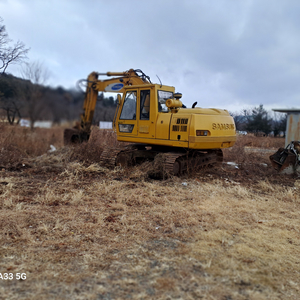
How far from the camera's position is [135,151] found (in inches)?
363

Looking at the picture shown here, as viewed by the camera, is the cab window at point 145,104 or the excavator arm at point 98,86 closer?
the cab window at point 145,104

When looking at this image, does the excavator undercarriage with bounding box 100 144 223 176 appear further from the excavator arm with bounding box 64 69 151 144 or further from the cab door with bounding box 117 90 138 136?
the excavator arm with bounding box 64 69 151 144

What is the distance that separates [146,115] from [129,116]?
62cm

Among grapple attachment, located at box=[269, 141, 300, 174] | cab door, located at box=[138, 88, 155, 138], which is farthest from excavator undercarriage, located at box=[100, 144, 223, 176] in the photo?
grapple attachment, located at box=[269, 141, 300, 174]

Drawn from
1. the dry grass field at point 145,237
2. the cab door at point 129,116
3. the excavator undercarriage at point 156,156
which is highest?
the cab door at point 129,116

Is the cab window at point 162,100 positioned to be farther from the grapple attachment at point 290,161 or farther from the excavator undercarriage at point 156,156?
the grapple attachment at point 290,161

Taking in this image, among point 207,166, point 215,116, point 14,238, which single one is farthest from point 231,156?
point 14,238

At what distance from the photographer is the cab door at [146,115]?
8.49m

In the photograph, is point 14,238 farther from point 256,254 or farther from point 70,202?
point 256,254

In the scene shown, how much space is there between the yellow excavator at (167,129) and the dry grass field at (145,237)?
2.26 ft

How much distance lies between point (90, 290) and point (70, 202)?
303 cm

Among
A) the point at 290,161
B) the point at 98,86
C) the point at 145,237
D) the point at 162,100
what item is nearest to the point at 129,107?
the point at 162,100

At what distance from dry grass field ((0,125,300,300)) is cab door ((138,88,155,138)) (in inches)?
41.0

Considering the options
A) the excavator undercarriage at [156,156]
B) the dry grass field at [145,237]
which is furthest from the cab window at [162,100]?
the dry grass field at [145,237]
